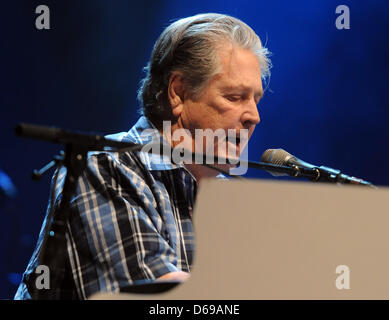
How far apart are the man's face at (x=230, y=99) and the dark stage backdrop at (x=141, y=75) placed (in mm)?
1162

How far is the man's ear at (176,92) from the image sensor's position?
74.2 inches

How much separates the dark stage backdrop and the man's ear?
45.6 inches

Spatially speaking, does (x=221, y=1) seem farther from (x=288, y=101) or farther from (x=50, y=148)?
(x=50, y=148)

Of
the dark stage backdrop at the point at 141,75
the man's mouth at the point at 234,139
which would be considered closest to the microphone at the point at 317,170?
the man's mouth at the point at 234,139

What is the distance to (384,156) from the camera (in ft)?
10.9

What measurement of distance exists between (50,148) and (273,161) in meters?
1.82

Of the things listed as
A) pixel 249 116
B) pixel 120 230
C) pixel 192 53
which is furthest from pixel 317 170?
pixel 192 53

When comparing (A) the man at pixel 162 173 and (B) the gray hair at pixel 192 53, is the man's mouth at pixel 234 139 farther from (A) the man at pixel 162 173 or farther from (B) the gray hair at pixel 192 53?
(B) the gray hair at pixel 192 53

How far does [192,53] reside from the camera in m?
1.87

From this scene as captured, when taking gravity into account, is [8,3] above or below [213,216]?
above

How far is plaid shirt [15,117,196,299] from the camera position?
4.41ft

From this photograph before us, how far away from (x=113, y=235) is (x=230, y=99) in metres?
0.68

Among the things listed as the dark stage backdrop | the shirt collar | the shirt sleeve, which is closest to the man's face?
the shirt collar

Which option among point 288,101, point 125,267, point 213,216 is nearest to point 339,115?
point 288,101
